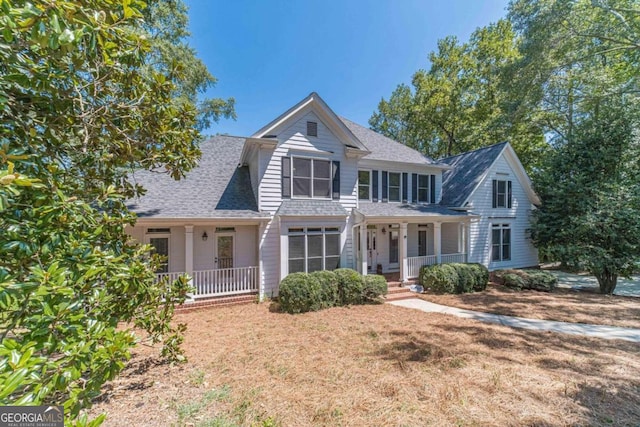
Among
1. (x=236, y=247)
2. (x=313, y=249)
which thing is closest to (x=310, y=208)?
(x=313, y=249)

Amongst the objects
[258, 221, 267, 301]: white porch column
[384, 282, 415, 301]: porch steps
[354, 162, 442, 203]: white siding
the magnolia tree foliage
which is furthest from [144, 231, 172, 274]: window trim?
[354, 162, 442, 203]: white siding

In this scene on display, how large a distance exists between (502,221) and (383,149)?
8.17m

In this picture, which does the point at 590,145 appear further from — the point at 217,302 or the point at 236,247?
the point at 217,302

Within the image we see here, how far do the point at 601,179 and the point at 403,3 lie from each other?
519 inches

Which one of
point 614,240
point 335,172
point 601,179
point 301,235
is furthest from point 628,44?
point 301,235

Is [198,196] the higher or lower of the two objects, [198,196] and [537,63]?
the lower

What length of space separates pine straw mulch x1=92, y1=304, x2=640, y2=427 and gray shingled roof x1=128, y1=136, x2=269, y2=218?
404 cm

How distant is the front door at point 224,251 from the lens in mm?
10445

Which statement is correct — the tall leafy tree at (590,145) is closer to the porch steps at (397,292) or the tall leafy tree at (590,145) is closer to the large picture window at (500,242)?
the large picture window at (500,242)

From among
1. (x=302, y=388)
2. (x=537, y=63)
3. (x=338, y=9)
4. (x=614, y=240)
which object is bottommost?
(x=302, y=388)

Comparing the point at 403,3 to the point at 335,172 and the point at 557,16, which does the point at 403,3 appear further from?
the point at 335,172

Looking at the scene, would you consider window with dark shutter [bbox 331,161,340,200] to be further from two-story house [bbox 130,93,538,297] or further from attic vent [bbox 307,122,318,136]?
attic vent [bbox 307,122,318,136]

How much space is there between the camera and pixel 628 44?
1250 centimetres

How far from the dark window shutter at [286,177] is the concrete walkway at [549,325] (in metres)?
6.38
